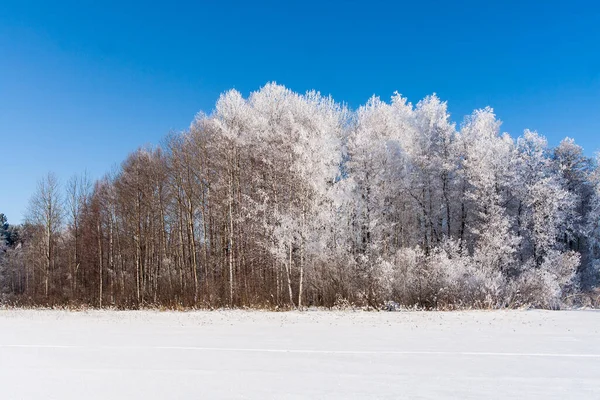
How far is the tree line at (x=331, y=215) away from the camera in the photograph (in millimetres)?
20906

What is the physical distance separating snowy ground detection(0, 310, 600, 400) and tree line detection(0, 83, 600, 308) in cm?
758

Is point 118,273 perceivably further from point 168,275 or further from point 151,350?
point 151,350

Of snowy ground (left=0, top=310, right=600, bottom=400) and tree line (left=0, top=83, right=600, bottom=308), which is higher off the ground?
tree line (left=0, top=83, right=600, bottom=308)

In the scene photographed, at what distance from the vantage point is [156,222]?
105ft

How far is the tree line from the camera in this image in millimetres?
20906

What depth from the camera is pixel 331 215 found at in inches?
836

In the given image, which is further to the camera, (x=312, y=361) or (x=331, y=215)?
(x=331, y=215)

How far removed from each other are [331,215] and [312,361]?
550 inches

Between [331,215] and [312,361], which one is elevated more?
[331,215]

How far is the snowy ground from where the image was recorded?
18.6ft

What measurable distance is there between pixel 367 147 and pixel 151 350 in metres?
20.7

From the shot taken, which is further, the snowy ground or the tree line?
the tree line

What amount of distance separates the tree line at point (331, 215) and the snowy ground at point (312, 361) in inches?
298

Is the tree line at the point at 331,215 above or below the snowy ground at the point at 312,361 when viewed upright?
above
